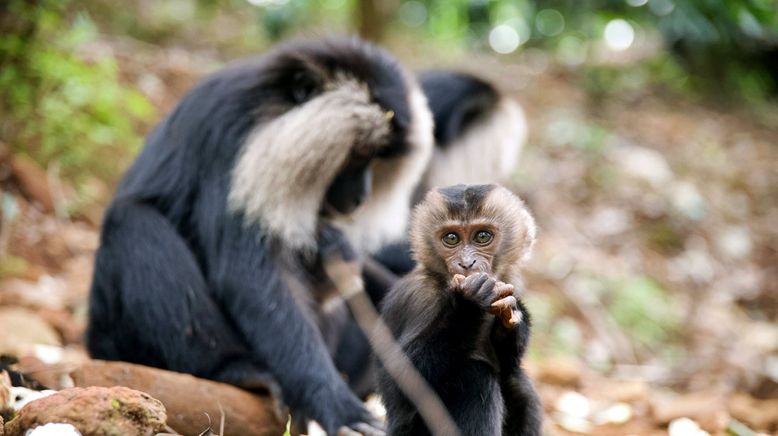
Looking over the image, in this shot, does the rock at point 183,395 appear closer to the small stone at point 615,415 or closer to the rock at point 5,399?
the rock at point 5,399

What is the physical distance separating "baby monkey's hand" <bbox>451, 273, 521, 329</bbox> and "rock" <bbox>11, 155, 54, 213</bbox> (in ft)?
16.0

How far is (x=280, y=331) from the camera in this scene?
4340mm

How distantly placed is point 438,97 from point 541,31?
6.61m

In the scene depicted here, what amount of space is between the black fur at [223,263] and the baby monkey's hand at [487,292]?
53.7 inches

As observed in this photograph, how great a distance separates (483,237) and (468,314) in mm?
328

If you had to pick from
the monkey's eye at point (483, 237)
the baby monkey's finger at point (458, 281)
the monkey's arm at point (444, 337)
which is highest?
the monkey's eye at point (483, 237)

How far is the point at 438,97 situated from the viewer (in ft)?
22.9

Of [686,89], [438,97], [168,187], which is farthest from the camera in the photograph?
[686,89]

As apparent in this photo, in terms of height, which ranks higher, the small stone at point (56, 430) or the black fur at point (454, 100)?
the black fur at point (454, 100)

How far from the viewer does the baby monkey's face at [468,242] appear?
3232mm

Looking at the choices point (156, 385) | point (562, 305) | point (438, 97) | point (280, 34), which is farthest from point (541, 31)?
point (156, 385)

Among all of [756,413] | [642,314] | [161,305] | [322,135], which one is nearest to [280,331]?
[161,305]

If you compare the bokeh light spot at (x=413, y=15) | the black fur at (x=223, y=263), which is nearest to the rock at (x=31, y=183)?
the black fur at (x=223, y=263)

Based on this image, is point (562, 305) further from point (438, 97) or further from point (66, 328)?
point (66, 328)
